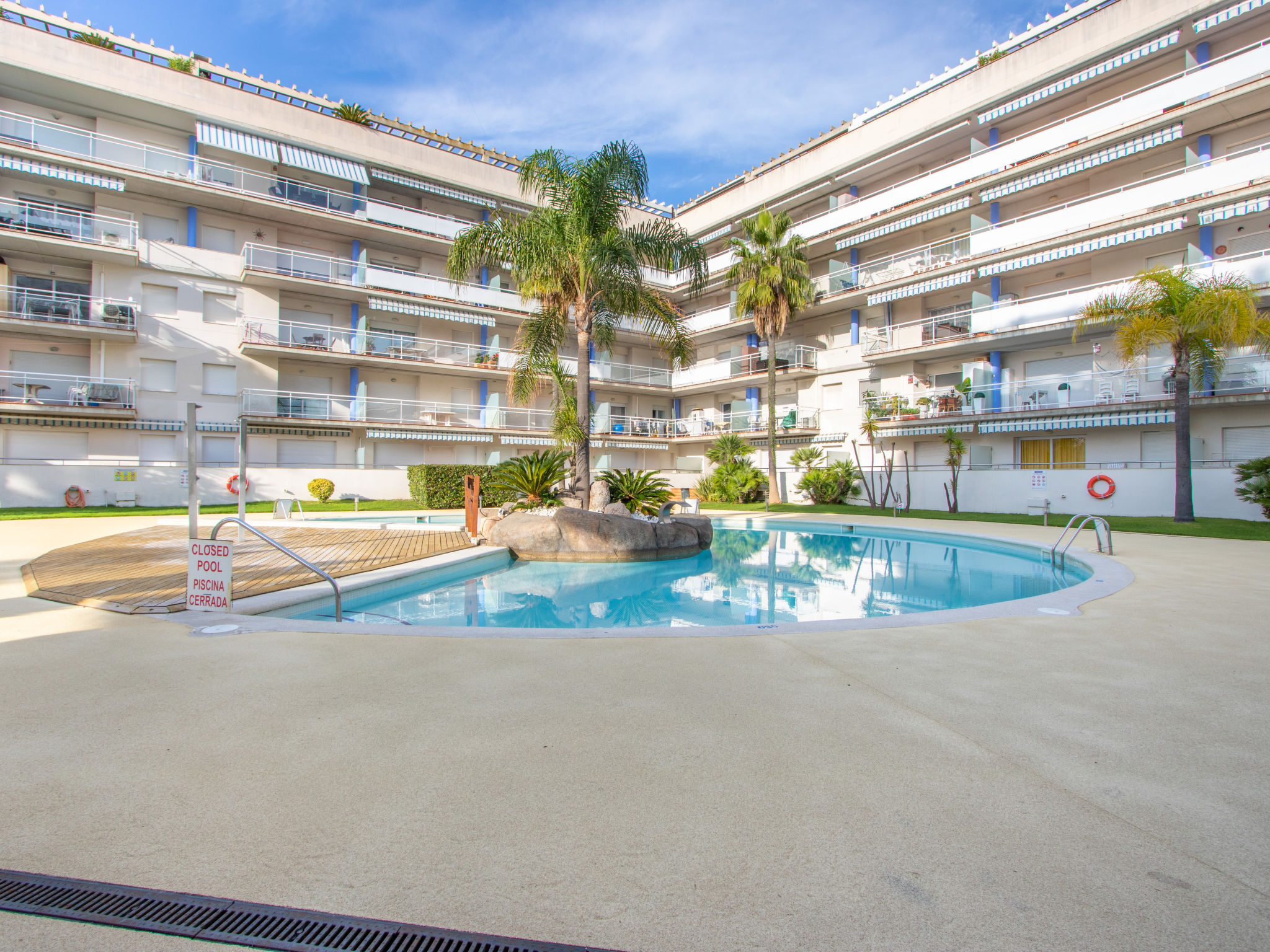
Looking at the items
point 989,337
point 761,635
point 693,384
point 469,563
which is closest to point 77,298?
point 469,563

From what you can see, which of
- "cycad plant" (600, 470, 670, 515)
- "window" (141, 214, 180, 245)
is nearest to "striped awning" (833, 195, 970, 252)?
"cycad plant" (600, 470, 670, 515)

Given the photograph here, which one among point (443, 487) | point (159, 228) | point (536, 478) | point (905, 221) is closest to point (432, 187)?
point (159, 228)

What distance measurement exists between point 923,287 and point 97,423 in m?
28.6

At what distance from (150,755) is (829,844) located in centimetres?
286

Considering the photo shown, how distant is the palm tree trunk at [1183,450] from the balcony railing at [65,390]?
30543 mm

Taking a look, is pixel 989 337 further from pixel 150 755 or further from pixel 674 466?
pixel 150 755

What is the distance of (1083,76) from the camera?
20672 millimetres

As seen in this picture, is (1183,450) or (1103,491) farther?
(1103,491)

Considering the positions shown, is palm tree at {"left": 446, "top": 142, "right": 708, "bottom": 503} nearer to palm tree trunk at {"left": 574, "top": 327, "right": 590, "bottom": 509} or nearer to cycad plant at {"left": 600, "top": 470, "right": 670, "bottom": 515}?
palm tree trunk at {"left": 574, "top": 327, "right": 590, "bottom": 509}


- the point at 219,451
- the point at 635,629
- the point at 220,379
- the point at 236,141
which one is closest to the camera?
the point at 635,629

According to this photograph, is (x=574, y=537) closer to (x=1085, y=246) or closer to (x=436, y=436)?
(x=436, y=436)

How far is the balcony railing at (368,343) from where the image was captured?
78.8ft

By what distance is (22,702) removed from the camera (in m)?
3.55

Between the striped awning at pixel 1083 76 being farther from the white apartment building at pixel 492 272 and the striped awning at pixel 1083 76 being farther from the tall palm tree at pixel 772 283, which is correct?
the tall palm tree at pixel 772 283
